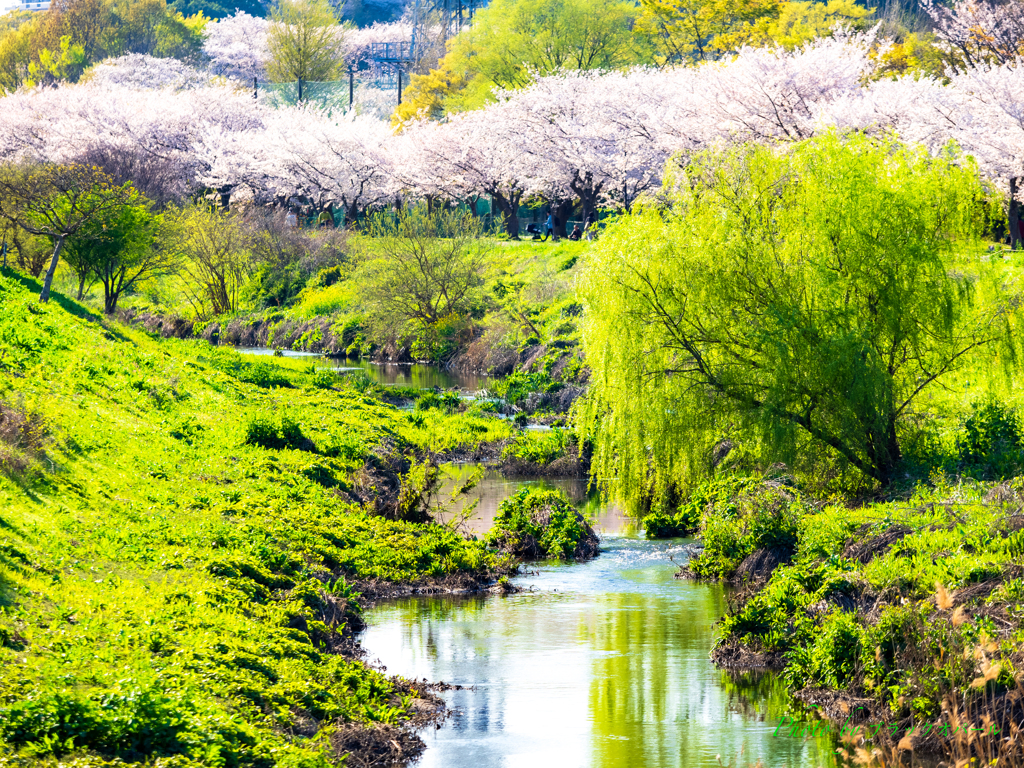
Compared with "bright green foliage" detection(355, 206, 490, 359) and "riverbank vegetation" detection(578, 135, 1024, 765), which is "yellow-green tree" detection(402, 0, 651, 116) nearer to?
"bright green foliage" detection(355, 206, 490, 359)

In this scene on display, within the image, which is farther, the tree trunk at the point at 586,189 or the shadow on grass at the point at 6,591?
the tree trunk at the point at 586,189

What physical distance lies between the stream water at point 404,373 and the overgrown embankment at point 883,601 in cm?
2374

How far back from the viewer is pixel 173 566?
15062 millimetres

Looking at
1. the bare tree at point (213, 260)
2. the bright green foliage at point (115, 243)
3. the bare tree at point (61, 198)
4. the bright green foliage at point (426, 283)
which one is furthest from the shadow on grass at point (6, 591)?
the bare tree at point (213, 260)

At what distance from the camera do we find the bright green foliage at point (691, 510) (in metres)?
20.9

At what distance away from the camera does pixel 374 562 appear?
19.5m

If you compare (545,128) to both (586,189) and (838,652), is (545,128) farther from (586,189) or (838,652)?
(838,652)

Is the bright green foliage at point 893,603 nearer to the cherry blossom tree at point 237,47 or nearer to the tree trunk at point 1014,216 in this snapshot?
the tree trunk at point 1014,216

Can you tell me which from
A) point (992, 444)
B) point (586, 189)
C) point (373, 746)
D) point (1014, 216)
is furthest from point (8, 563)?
point (586, 189)

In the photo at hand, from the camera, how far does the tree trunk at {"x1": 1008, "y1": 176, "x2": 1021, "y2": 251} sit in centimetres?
4562

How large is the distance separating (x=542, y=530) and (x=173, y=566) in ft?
27.0

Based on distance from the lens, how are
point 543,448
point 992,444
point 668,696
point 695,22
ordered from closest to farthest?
1. point 668,696
2. point 992,444
3. point 543,448
4. point 695,22

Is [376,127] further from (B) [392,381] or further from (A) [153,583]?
(A) [153,583]

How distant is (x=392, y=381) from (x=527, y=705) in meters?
31.7
